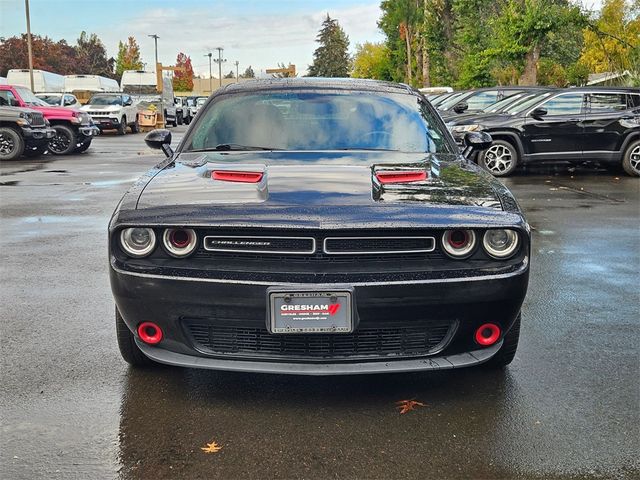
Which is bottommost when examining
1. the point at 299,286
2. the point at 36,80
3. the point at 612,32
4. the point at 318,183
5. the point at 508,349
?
the point at 508,349

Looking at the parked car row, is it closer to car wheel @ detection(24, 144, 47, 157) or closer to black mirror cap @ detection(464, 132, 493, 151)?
black mirror cap @ detection(464, 132, 493, 151)

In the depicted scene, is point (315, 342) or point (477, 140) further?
point (477, 140)

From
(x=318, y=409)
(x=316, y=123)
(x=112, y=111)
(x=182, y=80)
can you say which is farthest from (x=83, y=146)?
(x=182, y=80)

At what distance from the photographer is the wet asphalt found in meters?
2.83

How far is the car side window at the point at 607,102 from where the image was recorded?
13305 millimetres

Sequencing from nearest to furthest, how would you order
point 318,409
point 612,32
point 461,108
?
point 318,409 < point 461,108 < point 612,32

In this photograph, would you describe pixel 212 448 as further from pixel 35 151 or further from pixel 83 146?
pixel 83 146

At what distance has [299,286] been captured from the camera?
2.99 meters

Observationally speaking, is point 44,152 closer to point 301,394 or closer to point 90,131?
point 90,131

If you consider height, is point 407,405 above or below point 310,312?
below

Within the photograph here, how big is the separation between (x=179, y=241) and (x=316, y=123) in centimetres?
170

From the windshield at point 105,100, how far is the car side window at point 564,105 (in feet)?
70.3

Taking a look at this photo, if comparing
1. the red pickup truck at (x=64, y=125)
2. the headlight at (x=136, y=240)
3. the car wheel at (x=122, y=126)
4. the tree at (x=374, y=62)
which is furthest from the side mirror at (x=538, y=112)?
the tree at (x=374, y=62)

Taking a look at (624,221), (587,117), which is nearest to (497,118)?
(587,117)
